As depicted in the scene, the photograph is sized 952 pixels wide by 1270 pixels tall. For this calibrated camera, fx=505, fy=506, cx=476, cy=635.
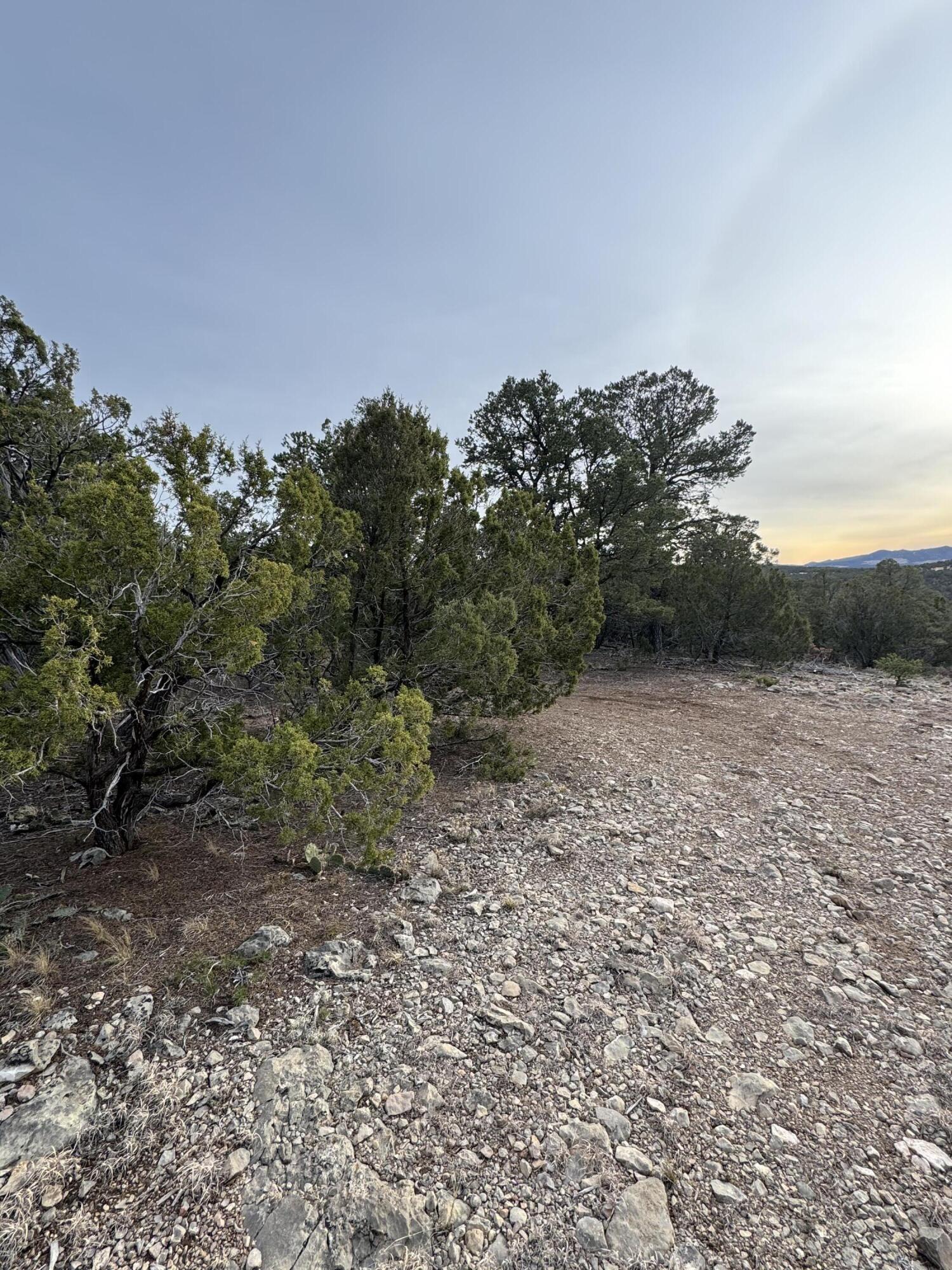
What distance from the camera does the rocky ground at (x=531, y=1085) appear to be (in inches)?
94.6

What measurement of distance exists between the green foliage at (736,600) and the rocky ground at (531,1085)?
46.7 ft

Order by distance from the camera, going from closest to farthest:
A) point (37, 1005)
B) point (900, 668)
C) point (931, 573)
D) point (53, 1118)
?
point (53, 1118), point (37, 1005), point (900, 668), point (931, 573)

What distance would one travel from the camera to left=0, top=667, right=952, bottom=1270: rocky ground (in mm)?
2402

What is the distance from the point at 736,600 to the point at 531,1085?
19076mm

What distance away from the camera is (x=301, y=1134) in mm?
2764

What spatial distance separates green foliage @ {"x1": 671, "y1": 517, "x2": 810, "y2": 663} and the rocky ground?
46.7ft

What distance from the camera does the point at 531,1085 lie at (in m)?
3.16

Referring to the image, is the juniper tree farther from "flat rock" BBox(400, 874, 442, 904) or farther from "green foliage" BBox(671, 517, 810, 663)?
"green foliage" BBox(671, 517, 810, 663)

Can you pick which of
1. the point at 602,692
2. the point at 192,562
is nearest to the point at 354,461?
the point at 192,562

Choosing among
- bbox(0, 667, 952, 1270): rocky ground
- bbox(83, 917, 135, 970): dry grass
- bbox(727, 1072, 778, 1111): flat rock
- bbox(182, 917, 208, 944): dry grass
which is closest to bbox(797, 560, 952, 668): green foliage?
bbox(0, 667, 952, 1270): rocky ground

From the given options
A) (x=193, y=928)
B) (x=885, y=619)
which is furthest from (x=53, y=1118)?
(x=885, y=619)

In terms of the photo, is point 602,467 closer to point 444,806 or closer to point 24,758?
point 444,806

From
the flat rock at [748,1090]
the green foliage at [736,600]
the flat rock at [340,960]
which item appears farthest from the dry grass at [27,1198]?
the green foliage at [736,600]

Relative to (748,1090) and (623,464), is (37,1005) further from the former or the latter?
(623,464)
